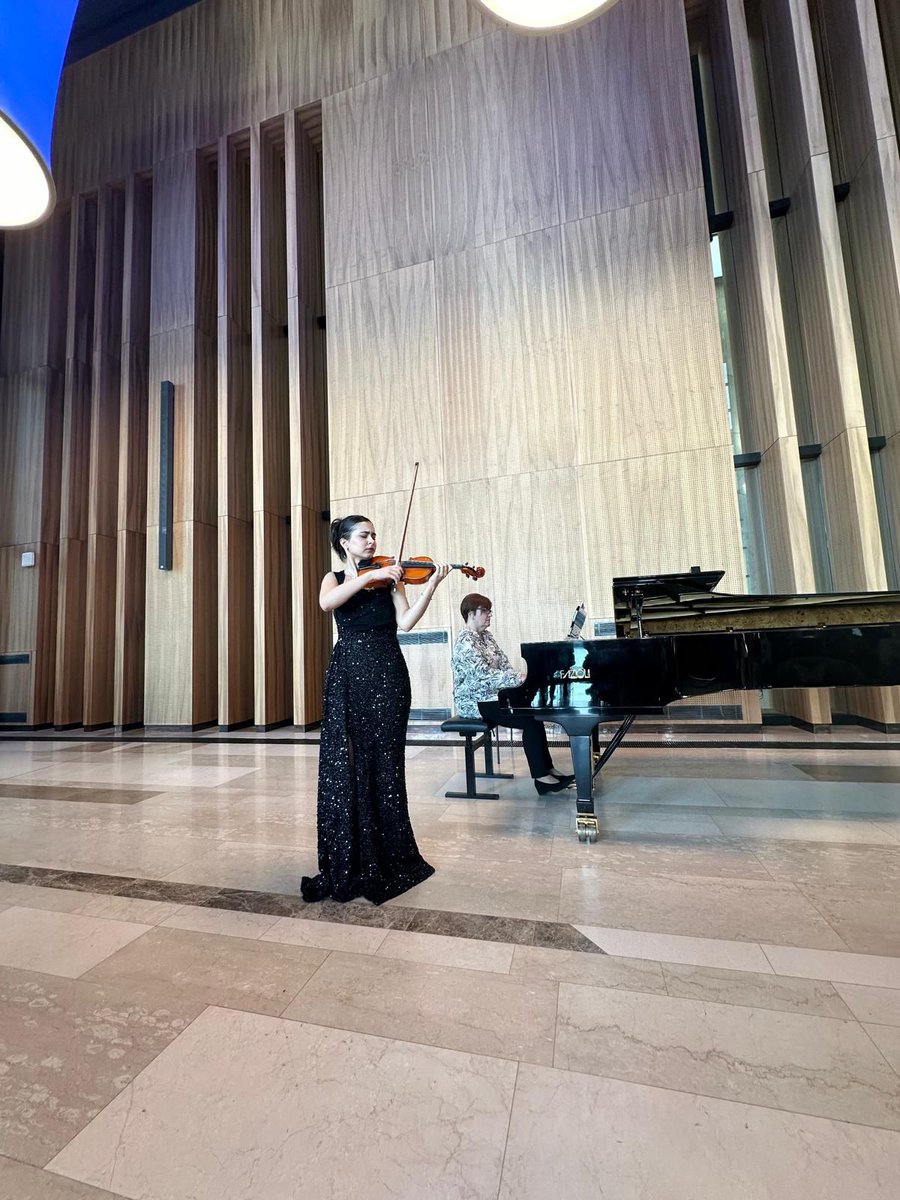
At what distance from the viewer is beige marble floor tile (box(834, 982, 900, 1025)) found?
131cm

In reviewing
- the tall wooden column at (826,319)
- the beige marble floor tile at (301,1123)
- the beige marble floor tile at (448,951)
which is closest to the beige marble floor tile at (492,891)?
the beige marble floor tile at (448,951)

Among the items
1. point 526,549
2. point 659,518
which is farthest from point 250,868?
point 659,518

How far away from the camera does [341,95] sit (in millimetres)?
6859

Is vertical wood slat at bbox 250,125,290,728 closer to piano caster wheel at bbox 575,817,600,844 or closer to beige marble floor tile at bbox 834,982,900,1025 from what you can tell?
piano caster wheel at bbox 575,817,600,844

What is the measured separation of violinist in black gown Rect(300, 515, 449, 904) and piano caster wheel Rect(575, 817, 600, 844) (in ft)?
2.50

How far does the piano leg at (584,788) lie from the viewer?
2570 mm

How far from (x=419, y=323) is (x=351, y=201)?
1.91 m

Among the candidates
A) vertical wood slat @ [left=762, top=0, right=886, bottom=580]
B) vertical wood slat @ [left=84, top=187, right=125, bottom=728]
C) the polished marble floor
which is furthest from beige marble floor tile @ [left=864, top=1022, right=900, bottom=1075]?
vertical wood slat @ [left=84, top=187, right=125, bottom=728]

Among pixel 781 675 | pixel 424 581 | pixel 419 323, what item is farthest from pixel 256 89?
pixel 781 675

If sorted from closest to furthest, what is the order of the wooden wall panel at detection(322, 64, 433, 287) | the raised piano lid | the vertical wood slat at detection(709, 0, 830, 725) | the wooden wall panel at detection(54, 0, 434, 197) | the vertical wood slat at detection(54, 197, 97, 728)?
the raised piano lid
the vertical wood slat at detection(709, 0, 830, 725)
the wooden wall panel at detection(322, 64, 433, 287)
the wooden wall panel at detection(54, 0, 434, 197)
the vertical wood slat at detection(54, 197, 97, 728)

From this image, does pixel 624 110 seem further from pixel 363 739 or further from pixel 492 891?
pixel 492 891

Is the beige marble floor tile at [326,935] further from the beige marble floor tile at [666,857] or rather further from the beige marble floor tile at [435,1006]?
the beige marble floor tile at [666,857]

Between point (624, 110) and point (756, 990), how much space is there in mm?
7655

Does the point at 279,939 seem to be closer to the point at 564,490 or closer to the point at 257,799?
the point at 257,799
